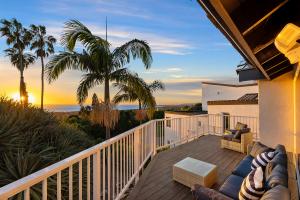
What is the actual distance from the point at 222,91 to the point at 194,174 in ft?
52.6

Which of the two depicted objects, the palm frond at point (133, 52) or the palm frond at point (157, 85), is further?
the palm frond at point (157, 85)

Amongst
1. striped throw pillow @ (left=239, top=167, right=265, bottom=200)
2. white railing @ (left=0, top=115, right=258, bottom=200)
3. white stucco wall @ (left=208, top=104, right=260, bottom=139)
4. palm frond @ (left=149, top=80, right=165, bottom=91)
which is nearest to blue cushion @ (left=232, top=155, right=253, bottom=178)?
striped throw pillow @ (left=239, top=167, right=265, bottom=200)

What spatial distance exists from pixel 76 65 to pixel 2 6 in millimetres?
7080

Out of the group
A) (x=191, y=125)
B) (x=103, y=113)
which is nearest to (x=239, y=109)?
(x=191, y=125)

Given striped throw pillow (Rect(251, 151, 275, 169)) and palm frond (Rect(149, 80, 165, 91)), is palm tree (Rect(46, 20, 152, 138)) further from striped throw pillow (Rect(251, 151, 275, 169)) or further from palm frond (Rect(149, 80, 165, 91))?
palm frond (Rect(149, 80, 165, 91))

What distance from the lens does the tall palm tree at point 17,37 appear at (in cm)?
1817

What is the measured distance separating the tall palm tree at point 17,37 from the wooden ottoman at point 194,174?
17.5 metres

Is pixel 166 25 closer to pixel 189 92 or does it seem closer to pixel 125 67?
pixel 125 67

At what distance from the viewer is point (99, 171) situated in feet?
7.73

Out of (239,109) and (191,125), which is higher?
(239,109)

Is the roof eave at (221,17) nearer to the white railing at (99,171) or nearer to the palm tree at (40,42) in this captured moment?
the white railing at (99,171)

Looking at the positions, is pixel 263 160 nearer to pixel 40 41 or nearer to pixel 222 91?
pixel 222 91

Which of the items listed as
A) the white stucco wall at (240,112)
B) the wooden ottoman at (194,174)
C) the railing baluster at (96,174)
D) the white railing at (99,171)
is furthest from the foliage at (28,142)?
the white stucco wall at (240,112)

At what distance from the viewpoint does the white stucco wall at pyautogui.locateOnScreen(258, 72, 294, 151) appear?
599cm
